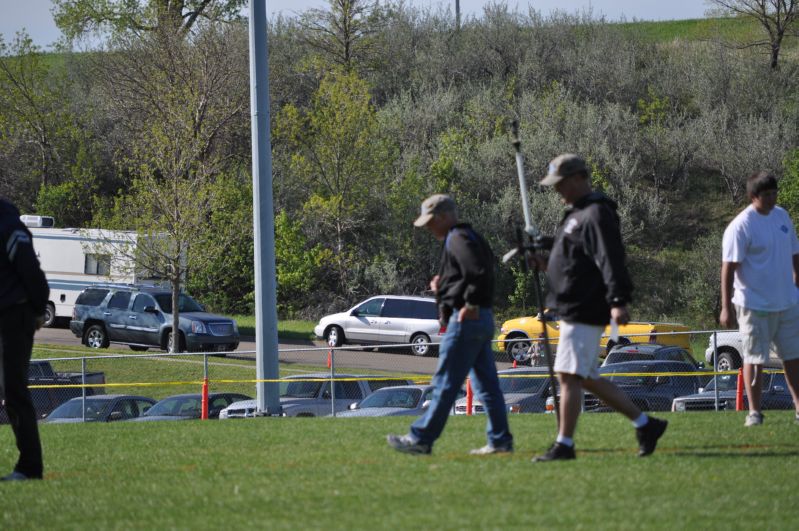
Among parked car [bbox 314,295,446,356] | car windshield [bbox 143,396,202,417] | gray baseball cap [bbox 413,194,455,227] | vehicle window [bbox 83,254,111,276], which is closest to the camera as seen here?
gray baseball cap [bbox 413,194,455,227]

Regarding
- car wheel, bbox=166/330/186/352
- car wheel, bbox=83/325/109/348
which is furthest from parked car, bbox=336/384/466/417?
car wheel, bbox=83/325/109/348

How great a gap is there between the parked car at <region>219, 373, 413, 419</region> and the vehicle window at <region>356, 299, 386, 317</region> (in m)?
13.4

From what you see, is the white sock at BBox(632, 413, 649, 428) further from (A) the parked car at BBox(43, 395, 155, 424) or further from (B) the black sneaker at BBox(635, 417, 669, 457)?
(A) the parked car at BBox(43, 395, 155, 424)

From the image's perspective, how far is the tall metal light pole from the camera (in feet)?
56.5

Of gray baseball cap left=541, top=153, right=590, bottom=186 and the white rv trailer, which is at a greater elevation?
gray baseball cap left=541, top=153, right=590, bottom=186

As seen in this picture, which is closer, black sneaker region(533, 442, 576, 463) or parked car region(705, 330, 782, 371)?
black sneaker region(533, 442, 576, 463)

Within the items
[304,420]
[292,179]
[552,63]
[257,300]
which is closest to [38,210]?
[292,179]

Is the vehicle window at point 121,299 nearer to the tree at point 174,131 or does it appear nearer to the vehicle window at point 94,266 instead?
the tree at point 174,131

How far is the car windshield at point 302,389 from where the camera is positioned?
20734mm

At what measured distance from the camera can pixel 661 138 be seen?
51656 mm

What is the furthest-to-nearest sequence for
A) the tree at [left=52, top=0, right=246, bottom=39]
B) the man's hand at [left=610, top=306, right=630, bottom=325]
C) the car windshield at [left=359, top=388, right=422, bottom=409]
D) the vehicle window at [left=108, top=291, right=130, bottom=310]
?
the tree at [left=52, top=0, right=246, bottom=39] → the vehicle window at [left=108, top=291, right=130, bottom=310] → the car windshield at [left=359, top=388, right=422, bottom=409] → the man's hand at [left=610, top=306, right=630, bottom=325]

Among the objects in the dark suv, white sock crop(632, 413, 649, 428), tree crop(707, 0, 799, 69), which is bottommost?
the dark suv

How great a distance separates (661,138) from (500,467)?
1829 inches

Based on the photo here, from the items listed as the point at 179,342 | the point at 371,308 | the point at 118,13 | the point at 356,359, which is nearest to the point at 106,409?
the point at 356,359
